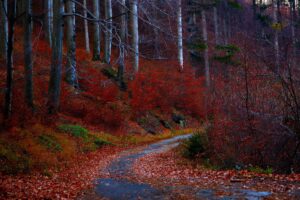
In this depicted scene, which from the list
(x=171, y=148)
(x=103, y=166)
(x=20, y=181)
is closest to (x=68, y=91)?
(x=171, y=148)

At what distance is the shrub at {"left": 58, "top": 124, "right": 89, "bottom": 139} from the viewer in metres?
18.4

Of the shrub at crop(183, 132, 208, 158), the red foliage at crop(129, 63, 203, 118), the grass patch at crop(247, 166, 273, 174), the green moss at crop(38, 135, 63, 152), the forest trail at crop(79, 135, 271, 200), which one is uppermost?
the red foliage at crop(129, 63, 203, 118)

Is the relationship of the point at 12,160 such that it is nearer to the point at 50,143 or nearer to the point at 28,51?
the point at 50,143

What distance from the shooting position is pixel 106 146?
20.0 metres

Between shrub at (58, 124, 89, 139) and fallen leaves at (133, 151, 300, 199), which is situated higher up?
shrub at (58, 124, 89, 139)

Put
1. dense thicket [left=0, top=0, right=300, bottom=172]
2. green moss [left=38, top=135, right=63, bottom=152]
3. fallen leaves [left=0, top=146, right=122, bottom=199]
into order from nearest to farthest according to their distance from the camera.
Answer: fallen leaves [left=0, top=146, right=122, bottom=199], dense thicket [left=0, top=0, right=300, bottom=172], green moss [left=38, top=135, right=63, bottom=152]

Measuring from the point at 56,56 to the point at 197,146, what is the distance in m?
7.06

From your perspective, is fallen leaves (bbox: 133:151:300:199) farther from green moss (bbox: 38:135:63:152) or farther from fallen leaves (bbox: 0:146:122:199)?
green moss (bbox: 38:135:63:152)

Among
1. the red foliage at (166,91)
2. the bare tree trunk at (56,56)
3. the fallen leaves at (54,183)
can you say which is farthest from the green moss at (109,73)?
the fallen leaves at (54,183)

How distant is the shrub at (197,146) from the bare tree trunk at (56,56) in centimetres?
622

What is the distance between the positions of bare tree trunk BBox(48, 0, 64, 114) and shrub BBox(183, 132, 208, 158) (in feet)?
20.4

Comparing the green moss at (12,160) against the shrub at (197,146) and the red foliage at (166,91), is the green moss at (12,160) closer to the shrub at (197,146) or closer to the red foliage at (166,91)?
the shrub at (197,146)

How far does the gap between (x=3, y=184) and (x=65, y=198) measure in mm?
1897

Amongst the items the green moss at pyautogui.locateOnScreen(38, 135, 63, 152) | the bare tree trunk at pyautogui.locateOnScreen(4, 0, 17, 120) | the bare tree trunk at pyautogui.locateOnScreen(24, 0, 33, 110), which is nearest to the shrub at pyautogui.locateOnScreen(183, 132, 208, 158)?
the green moss at pyautogui.locateOnScreen(38, 135, 63, 152)
